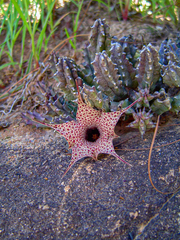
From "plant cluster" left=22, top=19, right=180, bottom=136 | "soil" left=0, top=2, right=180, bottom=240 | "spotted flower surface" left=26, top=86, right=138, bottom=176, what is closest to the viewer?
"soil" left=0, top=2, right=180, bottom=240

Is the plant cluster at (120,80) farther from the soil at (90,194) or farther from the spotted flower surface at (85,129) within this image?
the soil at (90,194)

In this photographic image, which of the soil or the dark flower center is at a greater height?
the dark flower center

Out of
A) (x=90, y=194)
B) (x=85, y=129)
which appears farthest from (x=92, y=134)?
(x=90, y=194)

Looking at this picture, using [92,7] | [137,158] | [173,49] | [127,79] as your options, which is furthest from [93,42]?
[92,7]

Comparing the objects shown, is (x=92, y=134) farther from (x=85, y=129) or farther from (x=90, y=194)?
(x=90, y=194)

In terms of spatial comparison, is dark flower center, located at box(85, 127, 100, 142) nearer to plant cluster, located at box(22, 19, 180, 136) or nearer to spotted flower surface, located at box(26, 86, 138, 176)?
spotted flower surface, located at box(26, 86, 138, 176)

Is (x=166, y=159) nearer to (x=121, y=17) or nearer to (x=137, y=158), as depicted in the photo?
(x=137, y=158)

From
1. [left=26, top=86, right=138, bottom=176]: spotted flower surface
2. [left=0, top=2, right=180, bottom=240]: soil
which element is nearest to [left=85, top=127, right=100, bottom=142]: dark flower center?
[left=26, top=86, right=138, bottom=176]: spotted flower surface
